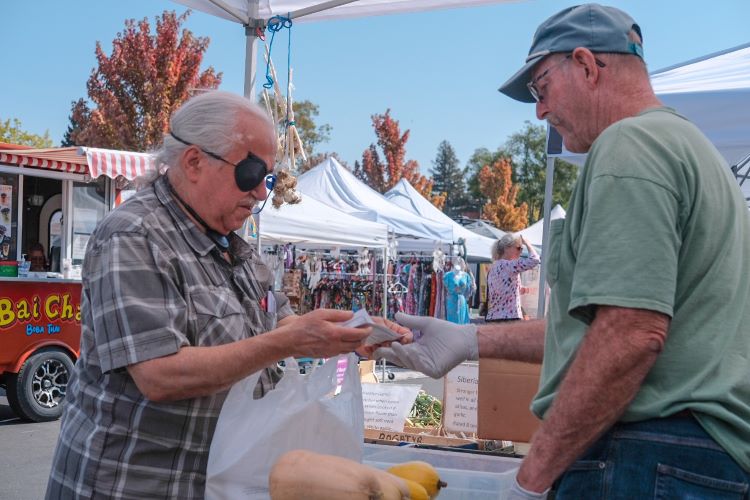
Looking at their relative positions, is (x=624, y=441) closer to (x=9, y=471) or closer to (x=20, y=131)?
(x=9, y=471)

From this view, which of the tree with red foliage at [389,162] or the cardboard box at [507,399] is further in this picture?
the tree with red foliage at [389,162]

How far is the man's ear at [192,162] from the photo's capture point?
1.92 meters

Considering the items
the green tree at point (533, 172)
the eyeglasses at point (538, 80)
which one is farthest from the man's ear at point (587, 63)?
the green tree at point (533, 172)

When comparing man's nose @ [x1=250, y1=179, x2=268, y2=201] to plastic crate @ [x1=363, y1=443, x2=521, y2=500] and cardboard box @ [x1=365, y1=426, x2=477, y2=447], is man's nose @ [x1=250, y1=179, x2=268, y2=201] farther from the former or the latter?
cardboard box @ [x1=365, y1=426, x2=477, y2=447]

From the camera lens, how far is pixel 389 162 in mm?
39219

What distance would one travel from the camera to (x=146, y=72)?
71.0 feet

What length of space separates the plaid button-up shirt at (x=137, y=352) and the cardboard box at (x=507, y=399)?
132 cm

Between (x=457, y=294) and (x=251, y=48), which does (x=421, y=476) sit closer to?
(x=251, y=48)

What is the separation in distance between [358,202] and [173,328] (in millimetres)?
12369

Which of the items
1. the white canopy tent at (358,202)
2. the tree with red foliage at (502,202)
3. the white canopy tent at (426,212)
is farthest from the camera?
the tree with red foliage at (502,202)

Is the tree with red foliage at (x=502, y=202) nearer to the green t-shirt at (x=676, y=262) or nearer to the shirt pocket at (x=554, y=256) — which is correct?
the shirt pocket at (x=554, y=256)

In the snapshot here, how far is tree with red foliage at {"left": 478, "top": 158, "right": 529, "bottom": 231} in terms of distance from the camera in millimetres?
44750

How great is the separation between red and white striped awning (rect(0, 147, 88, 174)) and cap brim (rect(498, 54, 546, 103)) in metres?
6.65

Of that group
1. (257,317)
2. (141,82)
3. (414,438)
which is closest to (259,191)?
(257,317)
